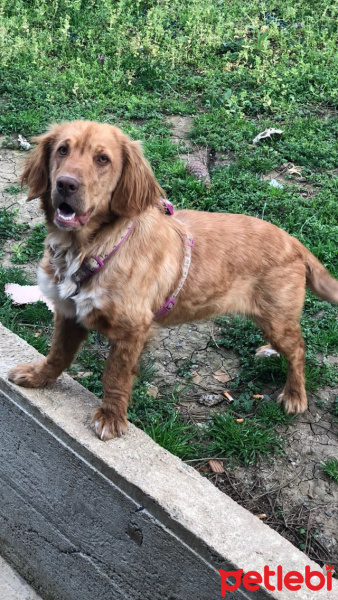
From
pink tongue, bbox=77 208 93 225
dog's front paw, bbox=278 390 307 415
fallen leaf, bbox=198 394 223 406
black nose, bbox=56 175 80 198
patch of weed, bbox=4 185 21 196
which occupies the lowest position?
fallen leaf, bbox=198 394 223 406

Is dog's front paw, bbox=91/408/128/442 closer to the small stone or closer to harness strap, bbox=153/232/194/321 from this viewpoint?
harness strap, bbox=153/232/194/321

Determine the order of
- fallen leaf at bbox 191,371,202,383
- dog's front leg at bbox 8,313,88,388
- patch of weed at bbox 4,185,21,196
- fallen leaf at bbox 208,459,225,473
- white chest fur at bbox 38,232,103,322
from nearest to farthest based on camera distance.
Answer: white chest fur at bbox 38,232,103,322
dog's front leg at bbox 8,313,88,388
fallen leaf at bbox 208,459,225,473
fallen leaf at bbox 191,371,202,383
patch of weed at bbox 4,185,21,196

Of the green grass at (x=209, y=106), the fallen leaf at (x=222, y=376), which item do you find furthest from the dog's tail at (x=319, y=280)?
the fallen leaf at (x=222, y=376)

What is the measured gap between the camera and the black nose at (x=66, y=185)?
2666 millimetres

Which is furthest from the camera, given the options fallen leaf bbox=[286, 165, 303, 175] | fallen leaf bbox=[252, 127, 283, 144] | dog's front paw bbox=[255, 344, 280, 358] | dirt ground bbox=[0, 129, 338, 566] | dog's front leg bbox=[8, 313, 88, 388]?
fallen leaf bbox=[252, 127, 283, 144]

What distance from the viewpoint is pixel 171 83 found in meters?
6.94

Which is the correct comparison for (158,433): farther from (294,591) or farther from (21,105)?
(21,105)

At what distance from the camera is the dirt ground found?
10.3 ft

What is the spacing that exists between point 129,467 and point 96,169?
136 cm

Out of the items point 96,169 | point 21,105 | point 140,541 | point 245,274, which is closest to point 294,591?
point 140,541

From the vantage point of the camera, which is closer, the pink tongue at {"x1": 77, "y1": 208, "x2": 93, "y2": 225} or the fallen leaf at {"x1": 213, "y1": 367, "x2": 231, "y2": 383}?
the pink tongue at {"x1": 77, "y1": 208, "x2": 93, "y2": 225}

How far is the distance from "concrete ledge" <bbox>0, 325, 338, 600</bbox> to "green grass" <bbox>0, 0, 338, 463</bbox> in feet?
1.75

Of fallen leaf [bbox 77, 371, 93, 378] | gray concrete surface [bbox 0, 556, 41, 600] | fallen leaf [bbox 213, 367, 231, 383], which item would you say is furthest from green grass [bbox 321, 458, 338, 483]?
gray concrete surface [bbox 0, 556, 41, 600]

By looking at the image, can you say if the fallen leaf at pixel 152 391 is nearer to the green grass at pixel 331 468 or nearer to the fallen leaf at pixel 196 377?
the fallen leaf at pixel 196 377
